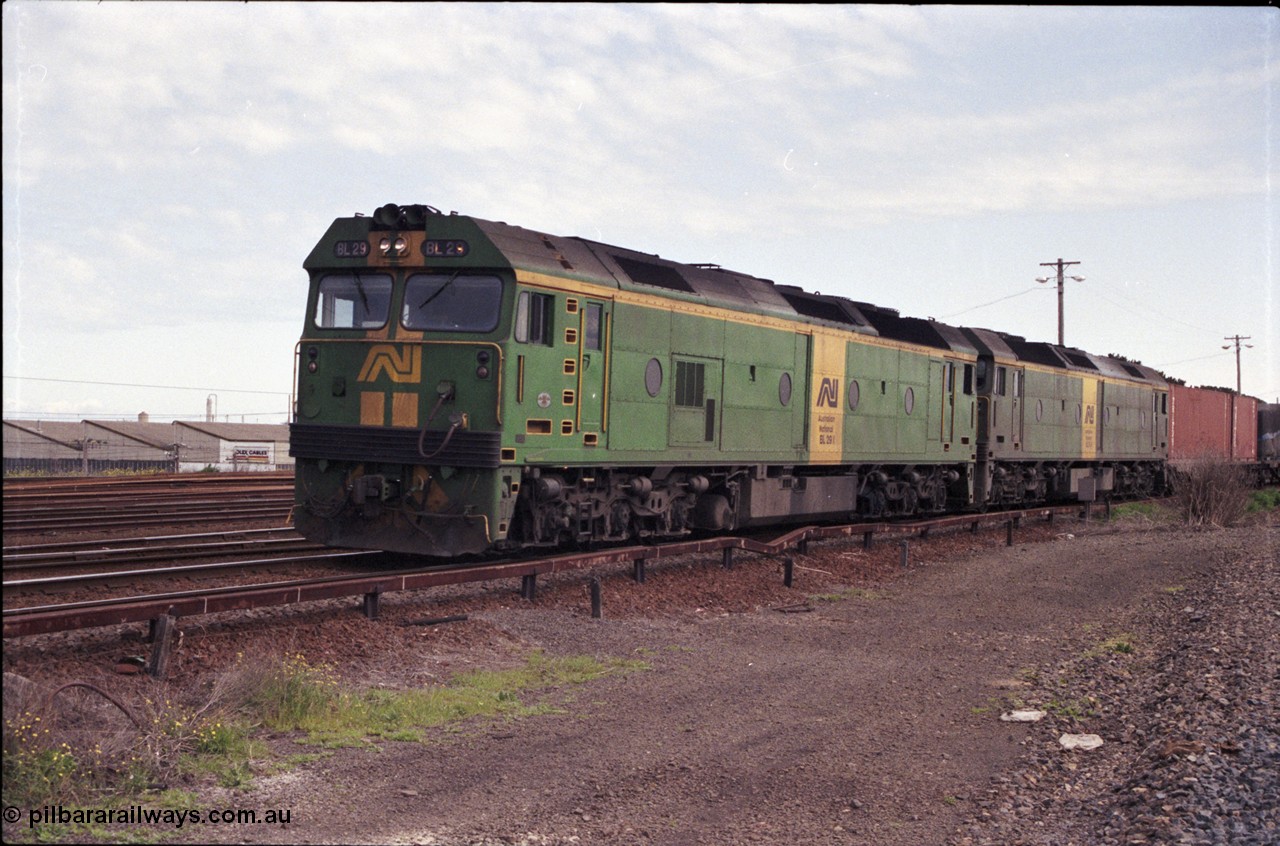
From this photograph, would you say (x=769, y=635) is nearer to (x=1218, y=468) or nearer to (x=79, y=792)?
(x=79, y=792)

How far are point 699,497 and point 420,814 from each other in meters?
11.3

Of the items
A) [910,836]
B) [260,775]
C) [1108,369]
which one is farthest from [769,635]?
[1108,369]

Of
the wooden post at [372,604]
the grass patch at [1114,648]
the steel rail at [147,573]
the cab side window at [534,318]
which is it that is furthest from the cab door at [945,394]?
the wooden post at [372,604]

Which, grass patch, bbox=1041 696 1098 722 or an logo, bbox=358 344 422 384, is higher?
an logo, bbox=358 344 422 384

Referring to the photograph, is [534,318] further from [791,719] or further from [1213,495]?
[1213,495]

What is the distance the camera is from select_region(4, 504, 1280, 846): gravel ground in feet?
22.3

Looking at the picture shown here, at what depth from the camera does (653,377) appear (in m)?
15.5

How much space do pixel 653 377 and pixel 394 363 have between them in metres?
3.77

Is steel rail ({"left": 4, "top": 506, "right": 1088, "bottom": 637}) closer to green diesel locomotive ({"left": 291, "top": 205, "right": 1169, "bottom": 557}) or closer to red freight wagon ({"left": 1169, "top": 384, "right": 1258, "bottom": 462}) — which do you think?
green diesel locomotive ({"left": 291, "top": 205, "right": 1169, "bottom": 557})

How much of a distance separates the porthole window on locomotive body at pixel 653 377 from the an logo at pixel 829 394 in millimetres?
5121

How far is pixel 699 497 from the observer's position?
1761 centimetres

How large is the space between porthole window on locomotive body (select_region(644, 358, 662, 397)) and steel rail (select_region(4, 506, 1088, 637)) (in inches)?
85.1

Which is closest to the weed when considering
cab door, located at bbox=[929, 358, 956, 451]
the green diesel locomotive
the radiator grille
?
cab door, located at bbox=[929, 358, 956, 451]

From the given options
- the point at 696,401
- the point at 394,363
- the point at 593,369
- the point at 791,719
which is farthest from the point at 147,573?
the point at 696,401
